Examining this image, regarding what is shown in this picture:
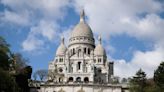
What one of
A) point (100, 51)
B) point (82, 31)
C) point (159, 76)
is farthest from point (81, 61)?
point (159, 76)

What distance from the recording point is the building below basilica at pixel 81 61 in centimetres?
12056

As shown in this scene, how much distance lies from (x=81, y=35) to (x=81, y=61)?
36.7 feet

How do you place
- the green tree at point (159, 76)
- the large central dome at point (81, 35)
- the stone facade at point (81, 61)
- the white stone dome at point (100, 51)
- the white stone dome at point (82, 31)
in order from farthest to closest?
the white stone dome at point (82, 31) → the large central dome at point (81, 35) → the white stone dome at point (100, 51) → the stone facade at point (81, 61) → the green tree at point (159, 76)

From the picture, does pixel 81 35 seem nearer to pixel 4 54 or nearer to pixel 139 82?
pixel 139 82

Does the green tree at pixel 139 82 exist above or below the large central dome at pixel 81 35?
below

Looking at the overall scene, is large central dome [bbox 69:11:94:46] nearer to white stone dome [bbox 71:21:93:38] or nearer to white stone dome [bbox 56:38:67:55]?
white stone dome [bbox 71:21:93:38]

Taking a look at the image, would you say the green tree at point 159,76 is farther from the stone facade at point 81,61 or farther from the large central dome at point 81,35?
the large central dome at point 81,35

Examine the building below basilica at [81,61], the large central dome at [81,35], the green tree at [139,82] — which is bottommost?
the green tree at [139,82]

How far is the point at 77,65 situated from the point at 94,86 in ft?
116

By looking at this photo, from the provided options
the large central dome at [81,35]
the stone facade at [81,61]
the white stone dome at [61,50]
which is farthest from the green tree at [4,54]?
the large central dome at [81,35]

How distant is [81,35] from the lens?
442 ft

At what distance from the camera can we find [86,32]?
136000 millimetres

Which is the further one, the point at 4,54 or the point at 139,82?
the point at 139,82

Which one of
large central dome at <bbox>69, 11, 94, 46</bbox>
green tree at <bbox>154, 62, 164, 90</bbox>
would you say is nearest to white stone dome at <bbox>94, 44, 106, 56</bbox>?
large central dome at <bbox>69, 11, 94, 46</bbox>
